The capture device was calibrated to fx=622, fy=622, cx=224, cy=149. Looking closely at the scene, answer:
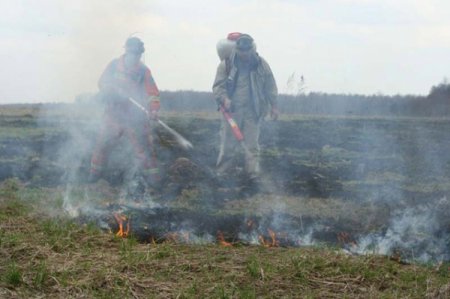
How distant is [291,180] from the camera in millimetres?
10852

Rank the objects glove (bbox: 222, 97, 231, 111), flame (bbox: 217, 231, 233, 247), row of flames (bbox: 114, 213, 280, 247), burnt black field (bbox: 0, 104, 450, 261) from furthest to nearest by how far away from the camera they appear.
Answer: glove (bbox: 222, 97, 231, 111), burnt black field (bbox: 0, 104, 450, 261), row of flames (bbox: 114, 213, 280, 247), flame (bbox: 217, 231, 233, 247)

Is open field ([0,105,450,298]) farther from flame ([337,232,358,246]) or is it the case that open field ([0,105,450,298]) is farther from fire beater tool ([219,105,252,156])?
fire beater tool ([219,105,252,156])

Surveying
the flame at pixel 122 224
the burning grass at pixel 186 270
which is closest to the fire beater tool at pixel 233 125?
the flame at pixel 122 224

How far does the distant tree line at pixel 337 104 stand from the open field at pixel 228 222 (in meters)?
6.02

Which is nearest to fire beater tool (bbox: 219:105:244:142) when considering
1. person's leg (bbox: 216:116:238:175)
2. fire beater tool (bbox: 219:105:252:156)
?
fire beater tool (bbox: 219:105:252:156)

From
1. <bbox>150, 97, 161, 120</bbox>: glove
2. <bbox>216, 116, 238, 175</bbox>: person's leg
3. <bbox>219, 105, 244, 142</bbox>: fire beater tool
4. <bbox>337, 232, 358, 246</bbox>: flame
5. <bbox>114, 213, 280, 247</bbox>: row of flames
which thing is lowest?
<bbox>337, 232, 358, 246</bbox>: flame

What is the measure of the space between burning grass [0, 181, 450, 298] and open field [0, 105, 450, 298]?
0.04 feet

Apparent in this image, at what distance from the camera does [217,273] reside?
5.33 meters

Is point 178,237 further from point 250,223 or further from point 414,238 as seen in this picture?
point 414,238

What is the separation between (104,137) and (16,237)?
4.23 m

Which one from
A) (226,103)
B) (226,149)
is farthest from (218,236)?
(226,149)

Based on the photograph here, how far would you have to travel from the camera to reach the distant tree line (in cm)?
2045

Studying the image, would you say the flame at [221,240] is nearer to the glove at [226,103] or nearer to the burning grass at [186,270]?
the burning grass at [186,270]

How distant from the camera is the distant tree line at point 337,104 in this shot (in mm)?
20453
